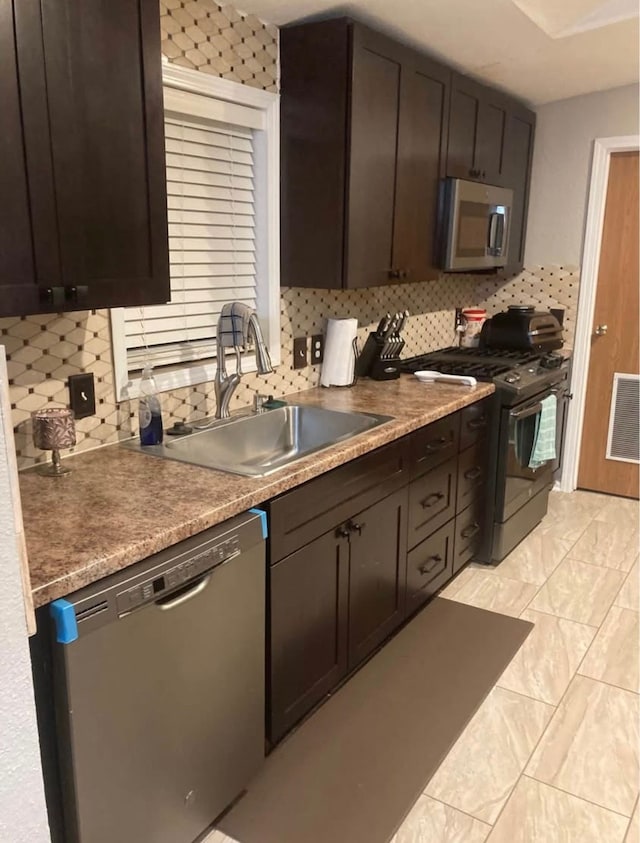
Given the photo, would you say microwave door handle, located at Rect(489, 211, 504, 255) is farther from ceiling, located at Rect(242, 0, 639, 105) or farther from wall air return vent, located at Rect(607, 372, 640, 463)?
wall air return vent, located at Rect(607, 372, 640, 463)

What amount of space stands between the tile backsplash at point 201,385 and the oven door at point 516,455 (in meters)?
0.77

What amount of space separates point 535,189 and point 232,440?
2745mm

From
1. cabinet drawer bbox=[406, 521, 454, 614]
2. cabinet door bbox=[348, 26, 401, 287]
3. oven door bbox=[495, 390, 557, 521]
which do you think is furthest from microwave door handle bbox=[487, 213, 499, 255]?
cabinet drawer bbox=[406, 521, 454, 614]

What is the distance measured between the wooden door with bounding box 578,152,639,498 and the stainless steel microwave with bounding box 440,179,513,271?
69 cm

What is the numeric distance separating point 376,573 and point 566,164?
2855 millimetres

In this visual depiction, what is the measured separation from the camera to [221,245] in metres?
2.60

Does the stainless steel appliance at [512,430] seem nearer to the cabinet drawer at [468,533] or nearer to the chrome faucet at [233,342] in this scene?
the cabinet drawer at [468,533]

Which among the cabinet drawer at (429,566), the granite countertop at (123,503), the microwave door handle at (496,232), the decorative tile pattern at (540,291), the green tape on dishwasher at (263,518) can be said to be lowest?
the cabinet drawer at (429,566)

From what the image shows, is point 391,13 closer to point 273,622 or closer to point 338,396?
point 338,396

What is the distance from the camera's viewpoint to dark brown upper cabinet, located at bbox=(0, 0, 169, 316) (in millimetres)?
1365

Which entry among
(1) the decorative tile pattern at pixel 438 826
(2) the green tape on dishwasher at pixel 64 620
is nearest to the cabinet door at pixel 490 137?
(1) the decorative tile pattern at pixel 438 826

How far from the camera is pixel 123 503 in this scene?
1.65 m

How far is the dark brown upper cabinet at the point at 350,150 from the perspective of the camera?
2.49 metres

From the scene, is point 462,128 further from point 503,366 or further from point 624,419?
point 624,419
